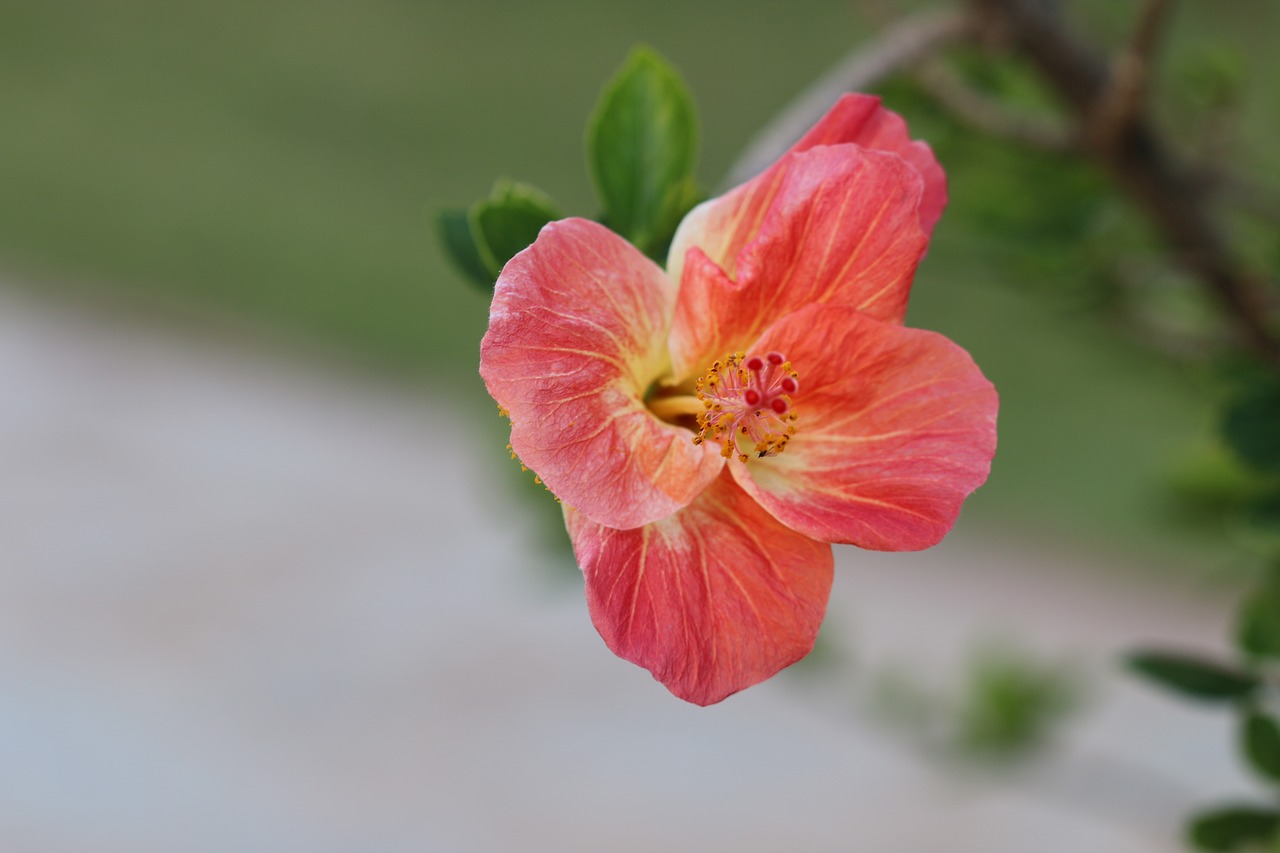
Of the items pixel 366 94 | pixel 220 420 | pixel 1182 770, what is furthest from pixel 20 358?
pixel 1182 770

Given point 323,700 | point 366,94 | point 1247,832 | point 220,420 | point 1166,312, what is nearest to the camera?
point 1247,832

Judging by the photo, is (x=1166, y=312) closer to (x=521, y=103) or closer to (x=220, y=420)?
(x=220, y=420)

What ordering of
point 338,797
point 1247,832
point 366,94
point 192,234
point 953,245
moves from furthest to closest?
1. point 366,94
2. point 192,234
3. point 338,797
4. point 953,245
5. point 1247,832

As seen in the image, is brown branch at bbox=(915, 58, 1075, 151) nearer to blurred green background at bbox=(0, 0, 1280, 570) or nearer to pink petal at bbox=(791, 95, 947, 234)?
pink petal at bbox=(791, 95, 947, 234)

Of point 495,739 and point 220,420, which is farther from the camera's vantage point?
point 220,420

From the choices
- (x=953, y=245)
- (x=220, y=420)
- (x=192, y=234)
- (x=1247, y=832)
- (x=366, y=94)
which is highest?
(x=953, y=245)

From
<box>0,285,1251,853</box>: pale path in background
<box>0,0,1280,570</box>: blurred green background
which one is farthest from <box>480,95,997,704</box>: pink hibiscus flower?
<box>0,0,1280,570</box>: blurred green background
